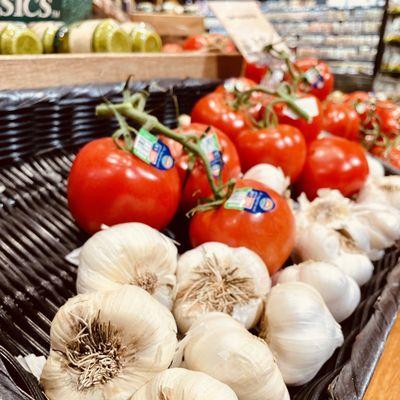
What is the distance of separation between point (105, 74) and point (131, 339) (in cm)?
79

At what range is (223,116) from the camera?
3.79 feet

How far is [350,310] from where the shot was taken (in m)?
0.76

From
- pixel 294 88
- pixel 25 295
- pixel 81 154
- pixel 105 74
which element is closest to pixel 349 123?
pixel 294 88

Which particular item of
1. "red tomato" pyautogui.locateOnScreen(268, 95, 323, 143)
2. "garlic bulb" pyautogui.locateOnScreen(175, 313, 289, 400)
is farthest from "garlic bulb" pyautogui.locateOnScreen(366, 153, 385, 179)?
"garlic bulb" pyautogui.locateOnScreen(175, 313, 289, 400)

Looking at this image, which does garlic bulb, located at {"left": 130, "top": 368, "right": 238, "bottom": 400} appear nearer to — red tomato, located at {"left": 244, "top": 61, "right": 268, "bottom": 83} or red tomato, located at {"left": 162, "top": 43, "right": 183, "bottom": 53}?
red tomato, located at {"left": 244, "top": 61, "right": 268, "bottom": 83}

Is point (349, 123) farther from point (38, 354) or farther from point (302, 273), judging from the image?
point (38, 354)

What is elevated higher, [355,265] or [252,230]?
[252,230]

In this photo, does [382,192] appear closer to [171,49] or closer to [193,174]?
[193,174]

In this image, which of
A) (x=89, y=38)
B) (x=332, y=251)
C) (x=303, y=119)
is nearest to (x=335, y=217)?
(x=332, y=251)

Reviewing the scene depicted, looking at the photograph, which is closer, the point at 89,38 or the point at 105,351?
the point at 105,351

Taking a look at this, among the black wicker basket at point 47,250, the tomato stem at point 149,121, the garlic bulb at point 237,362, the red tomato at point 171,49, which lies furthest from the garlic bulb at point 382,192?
the red tomato at point 171,49

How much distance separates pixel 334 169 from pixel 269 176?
28 centimetres

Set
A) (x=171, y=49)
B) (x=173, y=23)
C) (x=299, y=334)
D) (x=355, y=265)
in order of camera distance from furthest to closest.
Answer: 1. (x=173, y=23)
2. (x=171, y=49)
3. (x=355, y=265)
4. (x=299, y=334)

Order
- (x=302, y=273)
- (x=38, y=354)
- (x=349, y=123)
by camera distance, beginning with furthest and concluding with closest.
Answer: (x=349, y=123)
(x=302, y=273)
(x=38, y=354)
